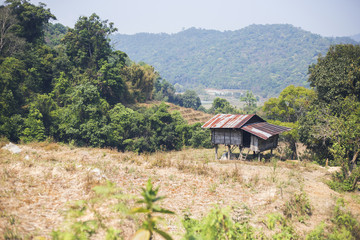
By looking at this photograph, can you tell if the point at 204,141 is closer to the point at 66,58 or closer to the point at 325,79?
the point at 325,79

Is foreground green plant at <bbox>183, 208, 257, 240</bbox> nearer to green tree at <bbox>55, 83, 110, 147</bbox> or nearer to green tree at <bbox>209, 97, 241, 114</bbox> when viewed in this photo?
green tree at <bbox>55, 83, 110, 147</bbox>

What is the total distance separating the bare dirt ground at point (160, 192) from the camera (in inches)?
240

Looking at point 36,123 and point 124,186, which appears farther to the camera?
point 36,123

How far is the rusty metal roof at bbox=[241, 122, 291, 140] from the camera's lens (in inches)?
770

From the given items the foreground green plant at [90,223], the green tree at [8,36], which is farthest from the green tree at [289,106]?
the green tree at [8,36]

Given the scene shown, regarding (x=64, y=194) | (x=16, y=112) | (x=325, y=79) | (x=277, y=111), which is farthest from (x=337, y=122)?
(x=16, y=112)

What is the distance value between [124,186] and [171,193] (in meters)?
1.83

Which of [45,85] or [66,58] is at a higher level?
[66,58]

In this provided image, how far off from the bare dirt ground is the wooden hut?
8018mm

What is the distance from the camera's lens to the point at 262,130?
20516 millimetres

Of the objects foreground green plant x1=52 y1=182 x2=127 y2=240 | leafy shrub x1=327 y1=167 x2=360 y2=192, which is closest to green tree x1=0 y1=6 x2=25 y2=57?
foreground green plant x1=52 y1=182 x2=127 y2=240

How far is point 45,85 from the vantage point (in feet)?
113

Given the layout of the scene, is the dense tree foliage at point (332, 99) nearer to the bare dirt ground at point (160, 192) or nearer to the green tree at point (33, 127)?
the bare dirt ground at point (160, 192)

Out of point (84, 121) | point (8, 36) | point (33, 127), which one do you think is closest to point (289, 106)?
point (84, 121)
